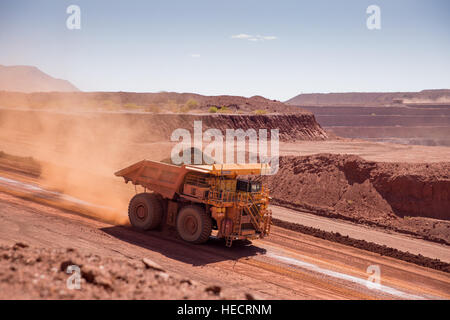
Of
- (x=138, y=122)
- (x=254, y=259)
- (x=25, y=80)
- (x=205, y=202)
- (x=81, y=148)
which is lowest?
(x=254, y=259)

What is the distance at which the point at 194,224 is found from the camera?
13.0 metres

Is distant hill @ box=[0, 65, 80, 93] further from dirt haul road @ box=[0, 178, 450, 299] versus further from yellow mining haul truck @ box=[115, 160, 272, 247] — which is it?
yellow mining haul truck @ box=[115, 160, 272, 247]

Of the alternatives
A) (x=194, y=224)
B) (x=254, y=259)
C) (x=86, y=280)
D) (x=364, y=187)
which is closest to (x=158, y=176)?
(x=194, y=224)

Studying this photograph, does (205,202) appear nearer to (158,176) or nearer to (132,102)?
(158,176)

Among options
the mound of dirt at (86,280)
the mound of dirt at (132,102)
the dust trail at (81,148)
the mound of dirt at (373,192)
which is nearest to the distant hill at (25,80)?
the mound of dirt at (132,102)

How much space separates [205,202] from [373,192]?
1076cm

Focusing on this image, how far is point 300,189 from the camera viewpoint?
2222cm

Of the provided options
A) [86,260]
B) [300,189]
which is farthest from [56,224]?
[300,189]

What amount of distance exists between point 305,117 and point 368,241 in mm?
43936

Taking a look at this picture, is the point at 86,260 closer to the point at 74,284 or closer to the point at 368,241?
the point at 74,284

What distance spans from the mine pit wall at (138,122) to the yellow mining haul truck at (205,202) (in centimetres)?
2312

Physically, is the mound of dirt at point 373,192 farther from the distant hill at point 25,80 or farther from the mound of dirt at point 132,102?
the distant hill at point 25,80

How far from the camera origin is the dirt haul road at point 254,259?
1062cm
